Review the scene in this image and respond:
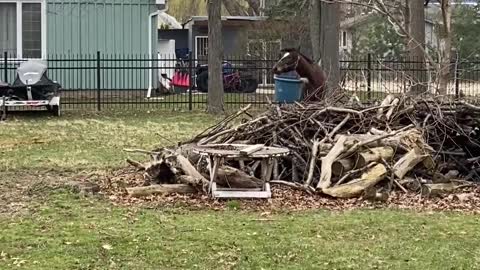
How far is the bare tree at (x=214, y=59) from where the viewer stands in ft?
69.2

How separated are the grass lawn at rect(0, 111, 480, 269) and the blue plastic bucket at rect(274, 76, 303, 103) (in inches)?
332

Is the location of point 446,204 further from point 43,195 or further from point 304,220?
point 43,195

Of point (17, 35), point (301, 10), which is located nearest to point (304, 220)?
point (17, 35)

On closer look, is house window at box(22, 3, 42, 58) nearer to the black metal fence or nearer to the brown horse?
the black metal fence

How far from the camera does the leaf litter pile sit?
912 cm

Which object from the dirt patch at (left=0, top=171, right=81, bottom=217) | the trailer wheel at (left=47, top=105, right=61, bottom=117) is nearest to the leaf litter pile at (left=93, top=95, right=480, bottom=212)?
the dirt patch at (left=0, top=171, right=81, bottom=217)

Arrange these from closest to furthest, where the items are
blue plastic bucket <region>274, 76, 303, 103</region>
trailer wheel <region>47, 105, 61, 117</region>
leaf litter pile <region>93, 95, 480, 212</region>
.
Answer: leaf litter pile <region>93, 95, 480, 212</region>
blue plastic bucket <region>274, 76, 303, 103</region>
trailer wheel <region>47, 105, 61, 117</region>

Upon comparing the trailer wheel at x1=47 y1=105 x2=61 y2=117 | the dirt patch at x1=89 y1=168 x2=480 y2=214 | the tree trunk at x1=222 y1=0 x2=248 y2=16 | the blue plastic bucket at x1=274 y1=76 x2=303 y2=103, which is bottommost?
the dirt patch at x1=89 y1=168 x2=480 y2=214

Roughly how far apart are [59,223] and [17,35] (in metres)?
17.9

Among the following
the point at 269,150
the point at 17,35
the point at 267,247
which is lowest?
the point at 267,247

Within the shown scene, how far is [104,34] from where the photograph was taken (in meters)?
25.1

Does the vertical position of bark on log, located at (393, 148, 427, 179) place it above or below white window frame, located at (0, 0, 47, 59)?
below

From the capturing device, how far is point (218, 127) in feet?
37.0

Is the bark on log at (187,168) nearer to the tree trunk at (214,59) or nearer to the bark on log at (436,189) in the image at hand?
the bark on log at (436,189)
